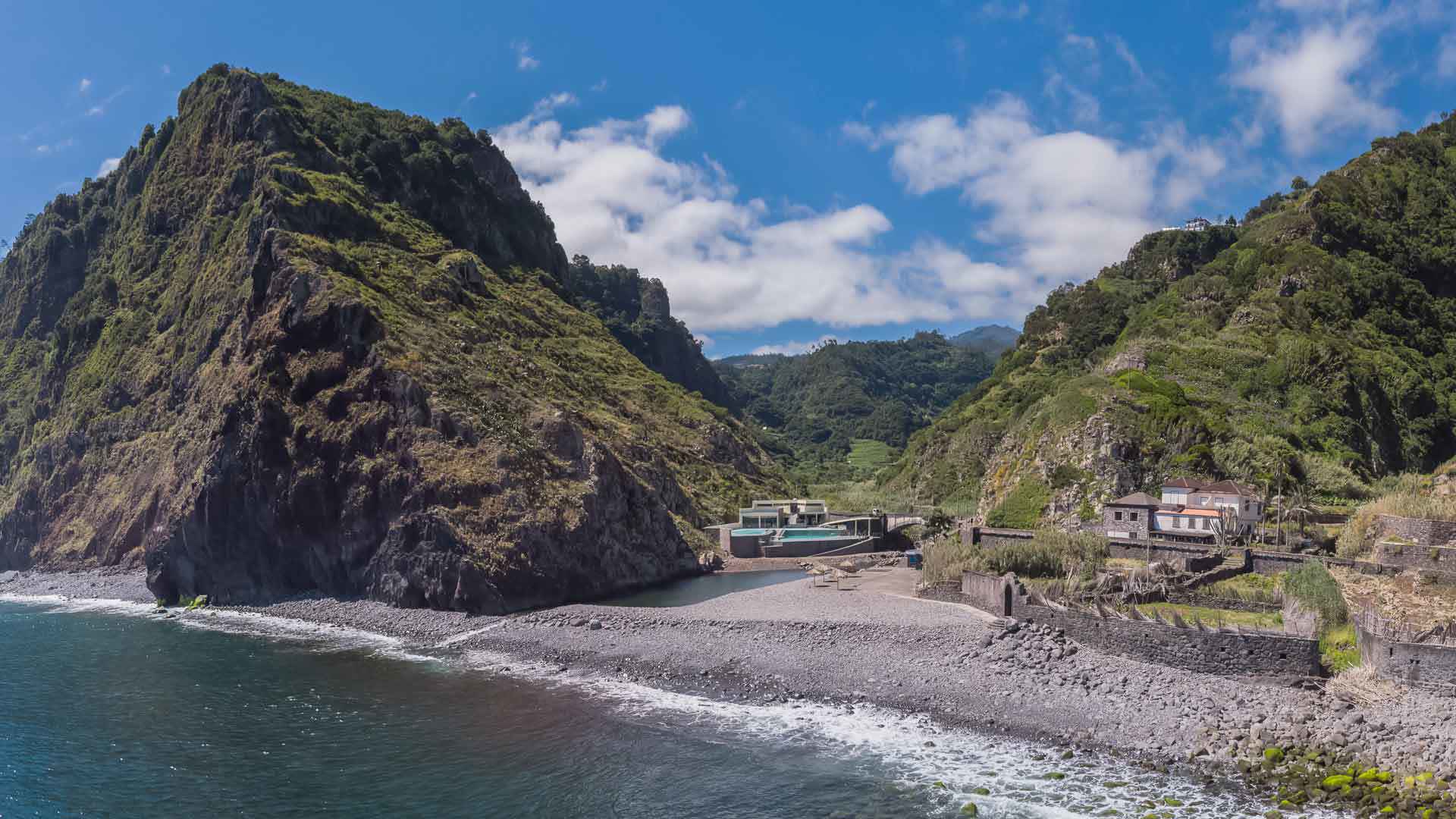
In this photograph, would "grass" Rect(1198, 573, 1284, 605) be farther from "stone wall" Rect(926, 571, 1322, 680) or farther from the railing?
the railing

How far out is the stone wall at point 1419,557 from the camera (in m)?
30.2

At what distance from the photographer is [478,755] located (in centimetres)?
2766

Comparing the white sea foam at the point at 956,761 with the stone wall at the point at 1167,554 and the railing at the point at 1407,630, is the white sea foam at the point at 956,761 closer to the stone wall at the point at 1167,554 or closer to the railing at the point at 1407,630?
the railing at the point at 1407,630

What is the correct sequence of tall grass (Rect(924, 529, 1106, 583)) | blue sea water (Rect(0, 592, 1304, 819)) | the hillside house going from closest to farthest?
1. blue sea water (Rect(0, 592, 1304, 819))
2. tall grass (Rect(924, 529, 1106, 583))
3. the hillside house

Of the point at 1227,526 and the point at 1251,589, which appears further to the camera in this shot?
the point at 1227,526

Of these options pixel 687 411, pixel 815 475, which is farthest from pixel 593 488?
pixel 815 475

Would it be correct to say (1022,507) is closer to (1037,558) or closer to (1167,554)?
(1037,558)

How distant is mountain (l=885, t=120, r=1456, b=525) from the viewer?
58312mm

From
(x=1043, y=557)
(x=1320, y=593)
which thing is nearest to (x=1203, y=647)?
(x=1320, y=593)

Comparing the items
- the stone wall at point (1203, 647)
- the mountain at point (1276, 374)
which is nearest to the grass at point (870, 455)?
the mountain at point (1276, 374)

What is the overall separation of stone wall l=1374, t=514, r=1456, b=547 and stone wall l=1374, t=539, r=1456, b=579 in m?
0.14

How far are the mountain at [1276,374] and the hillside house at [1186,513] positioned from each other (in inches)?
260

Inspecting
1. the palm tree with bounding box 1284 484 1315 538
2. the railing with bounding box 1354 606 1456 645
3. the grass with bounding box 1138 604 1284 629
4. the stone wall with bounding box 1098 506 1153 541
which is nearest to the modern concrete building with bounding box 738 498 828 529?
the stone wall with bounding box 1098 506 1153 541

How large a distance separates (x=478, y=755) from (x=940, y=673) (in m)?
16.2
